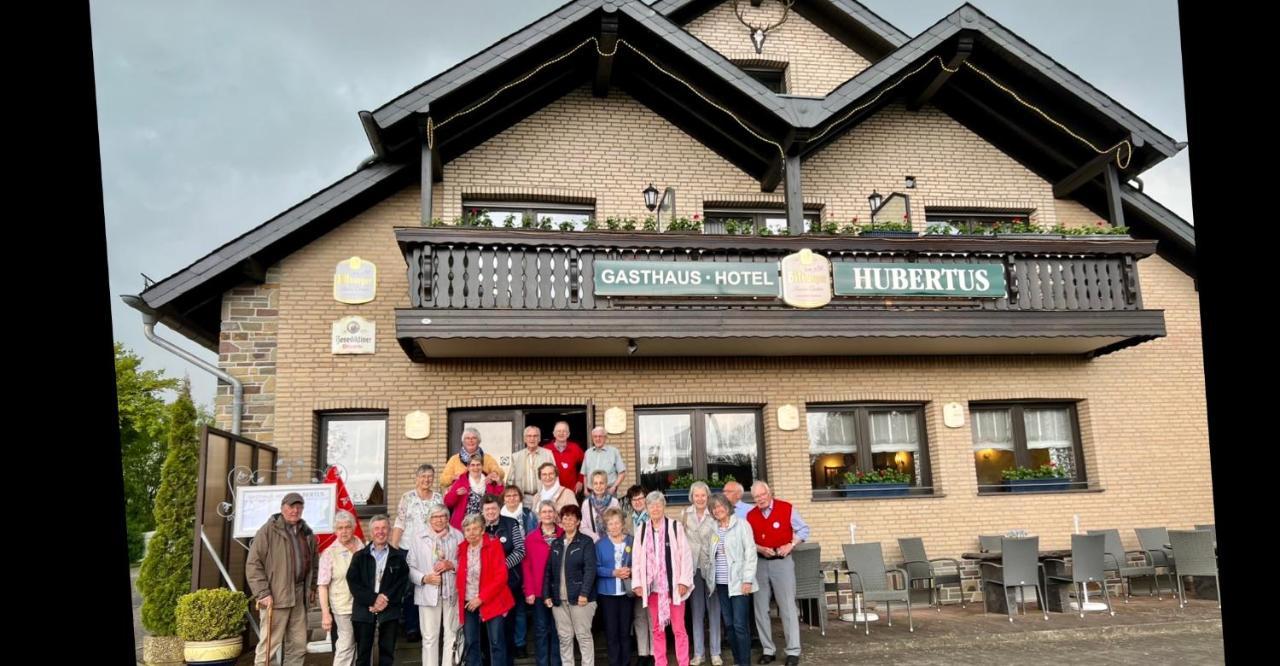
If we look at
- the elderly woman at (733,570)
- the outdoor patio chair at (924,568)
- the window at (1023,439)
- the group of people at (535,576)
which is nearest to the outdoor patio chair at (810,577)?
the group of people at (535,576)

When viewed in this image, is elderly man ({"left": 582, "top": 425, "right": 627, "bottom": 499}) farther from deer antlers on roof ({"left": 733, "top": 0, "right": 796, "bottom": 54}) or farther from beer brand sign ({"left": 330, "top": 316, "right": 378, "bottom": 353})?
deer antlers on roof ({"left": 733, "top": 0, "right": 796, "bottom": 54})

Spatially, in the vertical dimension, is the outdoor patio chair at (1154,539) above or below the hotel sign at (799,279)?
below

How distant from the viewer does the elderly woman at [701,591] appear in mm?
8180

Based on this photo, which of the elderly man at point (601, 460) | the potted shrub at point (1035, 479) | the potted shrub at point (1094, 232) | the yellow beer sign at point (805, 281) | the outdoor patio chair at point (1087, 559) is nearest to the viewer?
the elderly man at point (601, 460)

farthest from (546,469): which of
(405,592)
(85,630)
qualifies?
(85,630)

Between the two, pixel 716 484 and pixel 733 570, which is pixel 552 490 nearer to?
pixel 733 570

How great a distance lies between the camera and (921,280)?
1098 cm

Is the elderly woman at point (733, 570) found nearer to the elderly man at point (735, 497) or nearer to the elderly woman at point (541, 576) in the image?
the elderly man at point (735, 497)

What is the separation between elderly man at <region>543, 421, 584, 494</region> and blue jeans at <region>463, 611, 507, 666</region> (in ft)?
6.42

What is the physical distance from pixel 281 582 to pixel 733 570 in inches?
164

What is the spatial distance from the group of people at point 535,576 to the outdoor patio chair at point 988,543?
435cm

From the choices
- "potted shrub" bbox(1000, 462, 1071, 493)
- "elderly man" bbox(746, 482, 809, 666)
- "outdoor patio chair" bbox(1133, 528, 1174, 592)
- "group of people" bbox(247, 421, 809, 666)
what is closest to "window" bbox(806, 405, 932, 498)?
"potted shrub" bbox(1000, 462, 1071, 493)

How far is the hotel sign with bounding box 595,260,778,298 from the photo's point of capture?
1034 cm

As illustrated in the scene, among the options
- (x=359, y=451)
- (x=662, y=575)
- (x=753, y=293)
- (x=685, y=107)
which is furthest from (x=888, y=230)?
(x=359, y=451)
